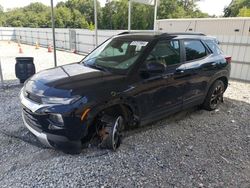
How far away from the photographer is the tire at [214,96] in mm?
4895

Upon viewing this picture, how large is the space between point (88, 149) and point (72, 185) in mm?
737

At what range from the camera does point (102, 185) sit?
2.53 metres

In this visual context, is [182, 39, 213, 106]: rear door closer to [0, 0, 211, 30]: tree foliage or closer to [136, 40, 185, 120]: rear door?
[136, 40, 185, 120]: rear door

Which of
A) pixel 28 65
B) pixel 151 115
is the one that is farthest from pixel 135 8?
pixel 151 115

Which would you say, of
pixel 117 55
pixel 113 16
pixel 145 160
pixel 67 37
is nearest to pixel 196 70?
pixel 117 55

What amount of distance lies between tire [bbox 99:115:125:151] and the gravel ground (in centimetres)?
11

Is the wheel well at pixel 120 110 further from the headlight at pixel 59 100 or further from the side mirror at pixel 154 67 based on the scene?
the side mirror at pixel 154 67

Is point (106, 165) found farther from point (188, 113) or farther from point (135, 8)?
point (135, 8)

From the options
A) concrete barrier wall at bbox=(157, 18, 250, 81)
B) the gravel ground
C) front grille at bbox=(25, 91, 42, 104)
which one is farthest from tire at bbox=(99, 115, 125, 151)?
concrete barrier wall at bbox=(157, 18, 250, 81)

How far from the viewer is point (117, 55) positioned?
12.6 ft

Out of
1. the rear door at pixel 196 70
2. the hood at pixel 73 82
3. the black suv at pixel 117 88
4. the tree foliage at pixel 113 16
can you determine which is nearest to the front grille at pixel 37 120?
the black suv at pixel 117 88

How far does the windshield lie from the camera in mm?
3451

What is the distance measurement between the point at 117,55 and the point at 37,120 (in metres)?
1.76

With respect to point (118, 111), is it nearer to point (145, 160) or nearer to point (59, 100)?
point (145, 160)
